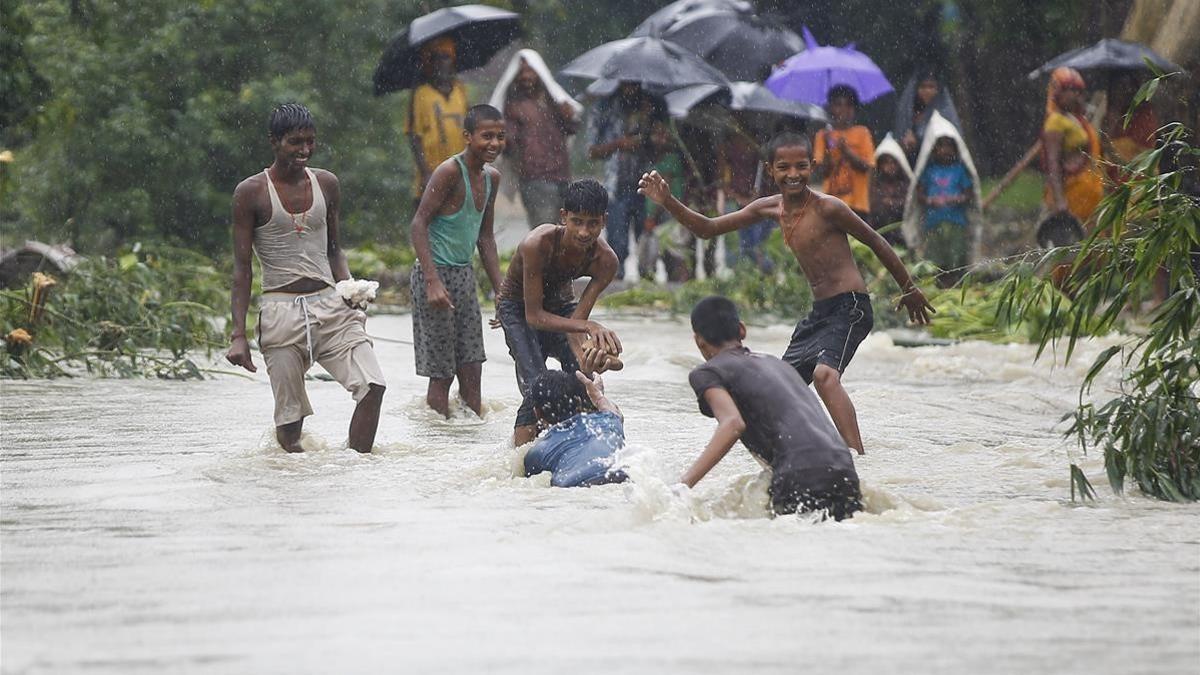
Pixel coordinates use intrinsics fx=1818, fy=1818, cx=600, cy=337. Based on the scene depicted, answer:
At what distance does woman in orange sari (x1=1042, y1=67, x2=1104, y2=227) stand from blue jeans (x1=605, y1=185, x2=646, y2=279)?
378 cm

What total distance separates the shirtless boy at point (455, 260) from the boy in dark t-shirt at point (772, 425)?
2.95m

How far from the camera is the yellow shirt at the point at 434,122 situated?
48.2ft

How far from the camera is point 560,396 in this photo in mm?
7254

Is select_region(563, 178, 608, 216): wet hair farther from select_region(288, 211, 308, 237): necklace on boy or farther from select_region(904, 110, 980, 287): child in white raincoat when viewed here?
select_region(904, 110, 980, 287): child in white raincoat

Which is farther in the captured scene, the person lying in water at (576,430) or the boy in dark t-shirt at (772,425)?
the person lying in water at (576,430)

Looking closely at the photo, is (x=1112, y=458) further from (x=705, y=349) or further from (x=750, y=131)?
(x=750, y=131)

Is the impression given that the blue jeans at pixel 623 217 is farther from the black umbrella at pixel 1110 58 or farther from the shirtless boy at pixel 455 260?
the shirtless boy at pixel 455 260

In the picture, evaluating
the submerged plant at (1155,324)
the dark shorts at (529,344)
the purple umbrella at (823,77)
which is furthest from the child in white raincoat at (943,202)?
the submerged plant at (1155,324)

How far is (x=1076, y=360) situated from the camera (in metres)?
12.4

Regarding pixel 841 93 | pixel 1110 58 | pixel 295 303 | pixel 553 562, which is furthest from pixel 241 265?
pixel 1110 58

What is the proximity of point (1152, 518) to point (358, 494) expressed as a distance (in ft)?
9.59

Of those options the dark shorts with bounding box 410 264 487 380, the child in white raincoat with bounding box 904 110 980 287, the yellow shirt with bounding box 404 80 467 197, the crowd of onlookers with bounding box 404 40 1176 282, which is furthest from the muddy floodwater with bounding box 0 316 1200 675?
the child in white raincoat with bounding box 904 110 980 287

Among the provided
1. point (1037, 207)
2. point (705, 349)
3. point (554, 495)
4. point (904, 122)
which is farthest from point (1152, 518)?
point (1037, 207)

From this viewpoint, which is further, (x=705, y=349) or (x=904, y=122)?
(x=904, y=122)
